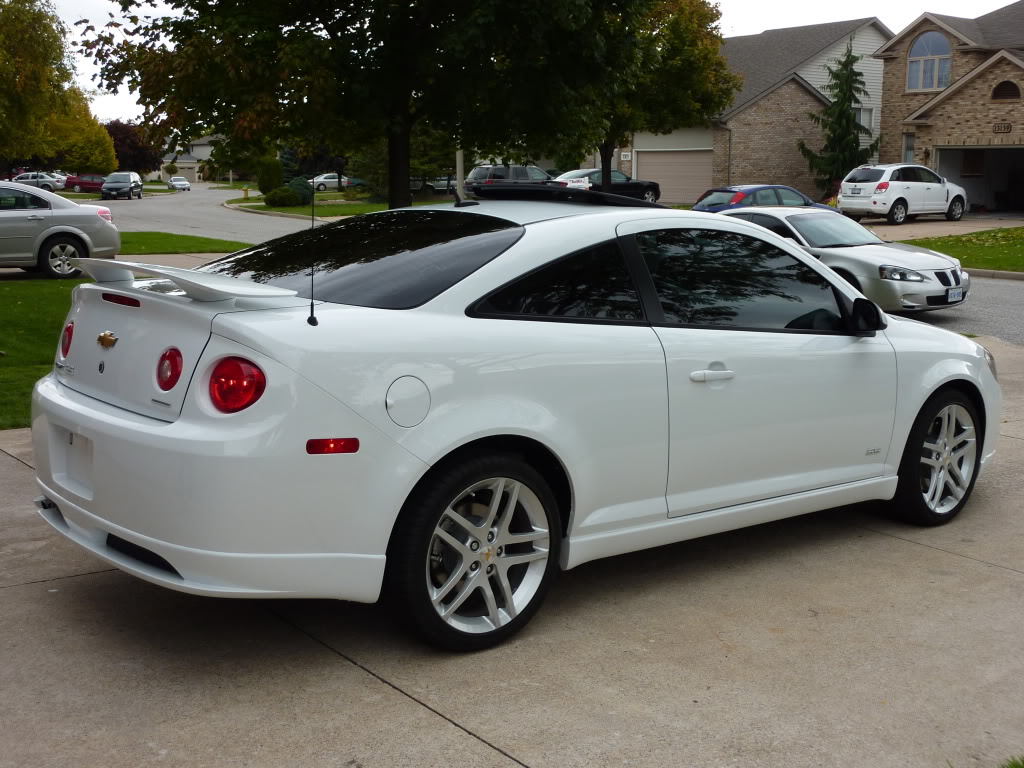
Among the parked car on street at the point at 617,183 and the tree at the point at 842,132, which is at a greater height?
the tree at the point at 842,132

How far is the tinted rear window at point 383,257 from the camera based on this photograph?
4.20m

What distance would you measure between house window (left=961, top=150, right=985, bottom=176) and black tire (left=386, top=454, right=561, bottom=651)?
4174 centimetres

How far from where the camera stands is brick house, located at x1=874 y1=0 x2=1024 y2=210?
128ft

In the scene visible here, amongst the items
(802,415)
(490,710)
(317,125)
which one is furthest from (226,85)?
(490,710)

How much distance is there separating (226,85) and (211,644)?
5.97m

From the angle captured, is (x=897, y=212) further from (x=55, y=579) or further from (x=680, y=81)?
(x=55, y=579)

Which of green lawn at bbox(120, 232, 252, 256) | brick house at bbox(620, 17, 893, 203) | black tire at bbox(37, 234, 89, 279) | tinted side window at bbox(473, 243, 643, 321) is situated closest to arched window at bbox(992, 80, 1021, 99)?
brick house at bbox(620, 17, 893, 203)

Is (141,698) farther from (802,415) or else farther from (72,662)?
(802,415)

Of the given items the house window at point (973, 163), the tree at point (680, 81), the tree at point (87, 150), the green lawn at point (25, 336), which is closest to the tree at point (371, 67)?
the green lawn at point (25, 336)

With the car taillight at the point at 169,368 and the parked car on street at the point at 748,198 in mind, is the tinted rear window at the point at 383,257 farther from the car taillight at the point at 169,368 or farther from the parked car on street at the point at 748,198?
the parked car on street at the point at 748,198

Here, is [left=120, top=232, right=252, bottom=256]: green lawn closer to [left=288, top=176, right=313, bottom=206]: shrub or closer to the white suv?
[left=288, top=176, right=313, bottom=206]: shrub

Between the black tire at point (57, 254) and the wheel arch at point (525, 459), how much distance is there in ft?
49.1

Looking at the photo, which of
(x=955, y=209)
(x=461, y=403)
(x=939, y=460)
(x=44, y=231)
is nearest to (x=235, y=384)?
(x=461, y=403)

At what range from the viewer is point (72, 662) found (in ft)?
13.2
